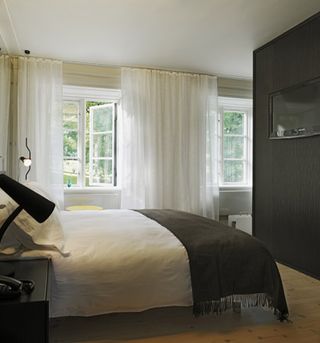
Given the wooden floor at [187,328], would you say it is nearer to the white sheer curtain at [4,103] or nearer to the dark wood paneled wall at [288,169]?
the dark wood paneled wall at [288,169]

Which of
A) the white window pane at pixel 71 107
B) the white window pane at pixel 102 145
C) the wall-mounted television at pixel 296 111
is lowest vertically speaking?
the white window pane at pixel 102 145

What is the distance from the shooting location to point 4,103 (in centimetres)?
427

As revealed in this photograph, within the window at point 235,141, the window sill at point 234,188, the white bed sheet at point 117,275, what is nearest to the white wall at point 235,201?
the window sill at point 234,188

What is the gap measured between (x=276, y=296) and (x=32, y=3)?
3.09m

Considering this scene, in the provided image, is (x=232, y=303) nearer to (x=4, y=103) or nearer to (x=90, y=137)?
(x=90, y=137)

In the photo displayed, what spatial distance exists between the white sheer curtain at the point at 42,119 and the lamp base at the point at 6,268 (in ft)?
8.94

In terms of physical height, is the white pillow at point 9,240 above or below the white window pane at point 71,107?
below

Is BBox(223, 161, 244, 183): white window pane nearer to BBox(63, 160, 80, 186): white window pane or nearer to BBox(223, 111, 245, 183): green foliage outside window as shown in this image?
BBox(223, 111, 245, 183): green foliage outside window

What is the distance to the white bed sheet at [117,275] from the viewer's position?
197cm

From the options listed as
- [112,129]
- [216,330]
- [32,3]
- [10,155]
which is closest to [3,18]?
[32,3]

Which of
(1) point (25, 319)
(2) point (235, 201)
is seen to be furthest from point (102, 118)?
(1) point (25, 319)

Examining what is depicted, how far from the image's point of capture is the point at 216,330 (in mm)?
2277

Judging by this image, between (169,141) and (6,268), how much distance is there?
11.5 ft

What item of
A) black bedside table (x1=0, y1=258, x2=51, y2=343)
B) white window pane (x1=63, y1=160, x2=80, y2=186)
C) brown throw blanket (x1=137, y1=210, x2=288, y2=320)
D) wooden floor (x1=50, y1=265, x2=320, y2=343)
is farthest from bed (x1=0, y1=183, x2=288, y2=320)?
white window pane (x1=63, y1=160, x2=80, y2=186)
